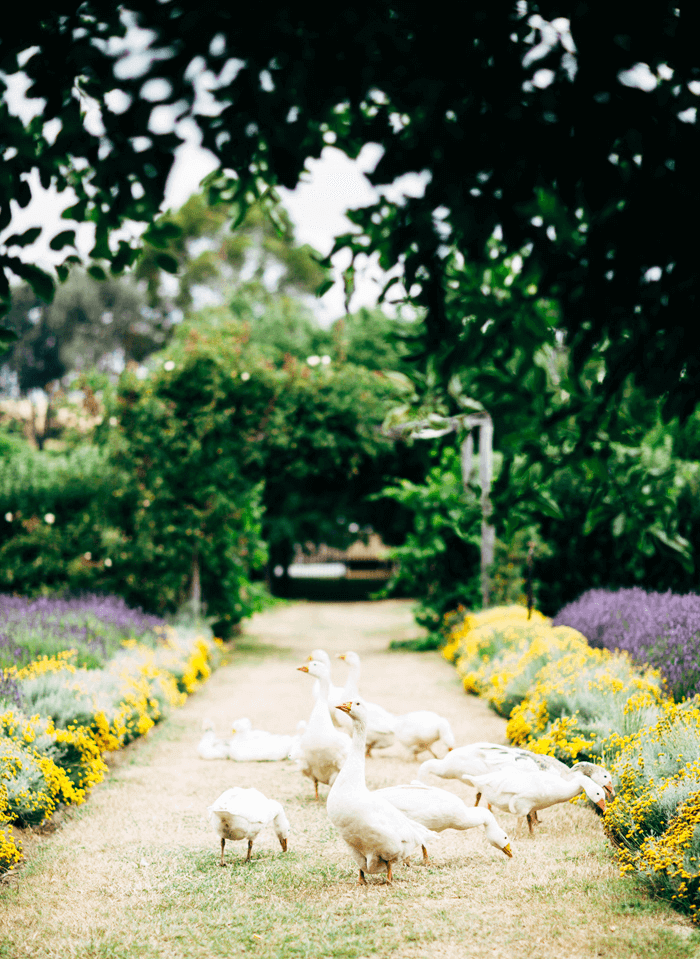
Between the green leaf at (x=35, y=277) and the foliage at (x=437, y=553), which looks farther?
the foliage at (x=437, y=553)

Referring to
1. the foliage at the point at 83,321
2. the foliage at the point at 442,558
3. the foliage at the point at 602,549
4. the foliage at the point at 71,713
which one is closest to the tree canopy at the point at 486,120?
the foliage at the point at 71,713

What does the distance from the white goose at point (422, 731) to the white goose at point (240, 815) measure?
204cm

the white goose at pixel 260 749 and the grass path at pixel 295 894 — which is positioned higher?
the grass path at pixel 295 894

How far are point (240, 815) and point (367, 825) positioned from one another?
76 cm

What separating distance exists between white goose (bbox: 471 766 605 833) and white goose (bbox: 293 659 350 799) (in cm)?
106

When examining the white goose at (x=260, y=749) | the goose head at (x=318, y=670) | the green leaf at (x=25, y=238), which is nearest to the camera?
the green leaf at (x=25, y=238)

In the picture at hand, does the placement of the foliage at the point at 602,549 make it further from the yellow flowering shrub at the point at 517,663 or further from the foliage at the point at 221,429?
the foliage at the point at 221,429

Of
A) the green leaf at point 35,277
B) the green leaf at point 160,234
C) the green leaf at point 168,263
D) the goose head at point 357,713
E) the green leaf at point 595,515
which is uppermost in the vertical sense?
the green leaf at point 160,234

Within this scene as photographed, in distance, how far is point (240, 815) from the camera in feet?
13.9

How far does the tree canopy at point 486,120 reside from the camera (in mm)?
2424

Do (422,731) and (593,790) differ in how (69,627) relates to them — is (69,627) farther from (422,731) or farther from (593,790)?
(593,790)

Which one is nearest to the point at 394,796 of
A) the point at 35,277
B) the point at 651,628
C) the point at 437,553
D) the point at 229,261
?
the point at 35,277

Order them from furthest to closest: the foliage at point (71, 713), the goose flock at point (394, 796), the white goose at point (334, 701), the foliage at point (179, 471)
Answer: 1. the foliage at point (179, 471)
2. the white goose at point (334, 701)
3. the foliage at point (71, 713)
4. the goose flock at point (394, 796)

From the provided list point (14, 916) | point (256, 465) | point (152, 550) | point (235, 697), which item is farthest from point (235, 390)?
point (14, 916)
